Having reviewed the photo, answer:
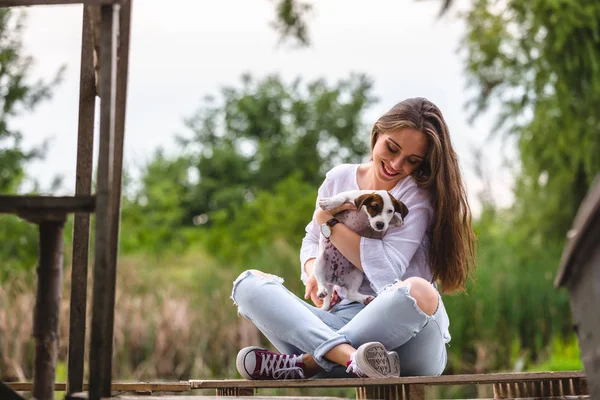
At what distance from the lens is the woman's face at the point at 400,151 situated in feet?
9.93

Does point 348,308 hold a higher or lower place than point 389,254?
lower

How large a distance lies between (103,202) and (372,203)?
1248 millimetres

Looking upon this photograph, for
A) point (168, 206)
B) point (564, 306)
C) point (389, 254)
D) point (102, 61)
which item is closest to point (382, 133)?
point (389, 254)

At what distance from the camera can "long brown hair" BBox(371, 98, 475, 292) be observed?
304 centimetres

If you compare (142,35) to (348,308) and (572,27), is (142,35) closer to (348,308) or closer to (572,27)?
(572,27)

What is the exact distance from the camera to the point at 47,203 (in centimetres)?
201

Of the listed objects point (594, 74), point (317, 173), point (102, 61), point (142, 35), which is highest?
point (142, 35)

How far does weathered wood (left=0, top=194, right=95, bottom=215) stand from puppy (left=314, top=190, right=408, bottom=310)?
1242 millimetres

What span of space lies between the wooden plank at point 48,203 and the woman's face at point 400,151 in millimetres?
1369

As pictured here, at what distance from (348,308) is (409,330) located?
0.35m

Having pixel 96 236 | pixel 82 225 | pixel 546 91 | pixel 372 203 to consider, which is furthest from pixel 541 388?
pixel 546 91

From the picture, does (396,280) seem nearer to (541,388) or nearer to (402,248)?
(402,248)

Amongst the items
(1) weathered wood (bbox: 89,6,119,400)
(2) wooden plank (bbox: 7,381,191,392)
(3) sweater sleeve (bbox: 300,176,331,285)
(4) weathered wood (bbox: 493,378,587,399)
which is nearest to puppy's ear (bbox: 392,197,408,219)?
(3) sweater sleeve (bbox: 300,176,331,285)

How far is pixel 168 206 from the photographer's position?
21.0 m
